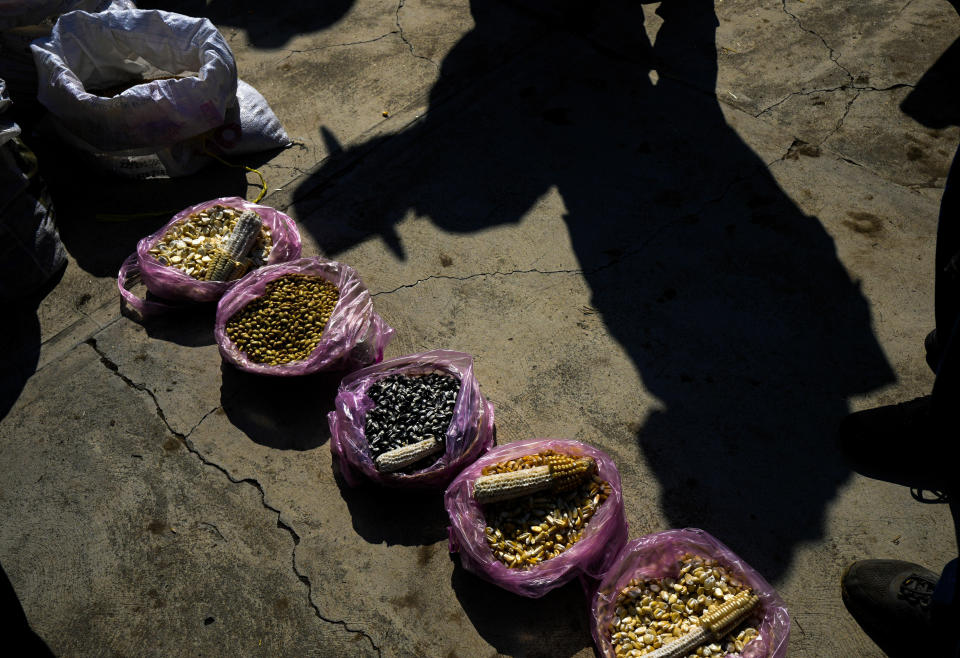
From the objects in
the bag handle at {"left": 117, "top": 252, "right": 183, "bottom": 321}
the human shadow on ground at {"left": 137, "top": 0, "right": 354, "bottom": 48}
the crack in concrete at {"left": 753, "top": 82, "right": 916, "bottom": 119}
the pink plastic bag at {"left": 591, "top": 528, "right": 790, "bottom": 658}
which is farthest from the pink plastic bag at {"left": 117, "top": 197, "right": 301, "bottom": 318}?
the crack in concrete at {"left": 753, "top": 82, "right": 916, "bottom": 119}

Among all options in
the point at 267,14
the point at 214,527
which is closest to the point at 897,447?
the point at 214,527

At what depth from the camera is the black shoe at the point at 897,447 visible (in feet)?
10.5

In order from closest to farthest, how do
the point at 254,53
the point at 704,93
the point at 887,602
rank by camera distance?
the point at 887,602
the point at 704,93
the point at 254,53

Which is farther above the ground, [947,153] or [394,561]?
[947,153]

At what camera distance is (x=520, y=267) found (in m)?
4.26

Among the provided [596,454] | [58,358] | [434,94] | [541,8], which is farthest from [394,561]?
[541,8]

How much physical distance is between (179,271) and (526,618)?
8.71 ft

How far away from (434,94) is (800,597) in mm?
4116

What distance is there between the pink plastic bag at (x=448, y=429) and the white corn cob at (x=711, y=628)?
1.13m

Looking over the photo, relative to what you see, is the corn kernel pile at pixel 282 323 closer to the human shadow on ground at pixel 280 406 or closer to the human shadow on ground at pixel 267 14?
the human shadow on ground at pixel 280 406

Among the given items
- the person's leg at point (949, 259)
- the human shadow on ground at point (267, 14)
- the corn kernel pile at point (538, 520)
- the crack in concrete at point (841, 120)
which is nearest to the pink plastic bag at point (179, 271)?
the corn kernel pile at point (538, 520)

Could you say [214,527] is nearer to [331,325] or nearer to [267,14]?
[331,325]

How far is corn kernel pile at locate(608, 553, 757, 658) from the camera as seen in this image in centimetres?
277

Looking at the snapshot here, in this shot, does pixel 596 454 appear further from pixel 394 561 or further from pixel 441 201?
pixel 441 201
